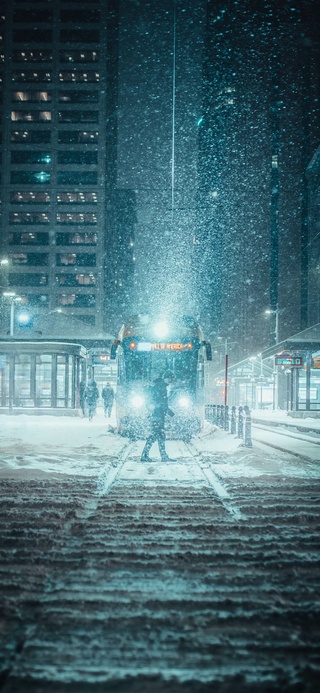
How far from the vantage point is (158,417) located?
10297 millimetres

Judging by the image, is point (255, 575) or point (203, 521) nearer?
point (255, 575)

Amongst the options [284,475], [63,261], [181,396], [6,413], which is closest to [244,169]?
[63,261]

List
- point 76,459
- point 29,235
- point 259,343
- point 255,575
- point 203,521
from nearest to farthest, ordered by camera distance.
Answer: point 255,575 < point 203,521 < point 76,459 < point 259,343 < point 29,235

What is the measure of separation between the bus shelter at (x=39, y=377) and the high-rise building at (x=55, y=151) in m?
56.0

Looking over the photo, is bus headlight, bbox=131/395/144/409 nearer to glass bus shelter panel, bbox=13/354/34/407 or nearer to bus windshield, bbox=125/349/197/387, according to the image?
bus windshield, bbox=125/349/197/387

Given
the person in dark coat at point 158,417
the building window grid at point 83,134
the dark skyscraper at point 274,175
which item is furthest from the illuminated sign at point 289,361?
the building window grid at point 83,134

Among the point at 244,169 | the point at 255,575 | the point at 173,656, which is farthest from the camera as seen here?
the point at 244,169

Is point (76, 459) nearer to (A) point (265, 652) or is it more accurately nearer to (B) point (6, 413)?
(A) point (265, 652)

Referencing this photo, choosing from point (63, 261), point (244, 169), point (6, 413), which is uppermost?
point (244, 169)

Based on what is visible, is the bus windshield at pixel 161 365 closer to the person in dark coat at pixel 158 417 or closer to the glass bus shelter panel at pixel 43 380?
the person in dark coat at pixel 158 417

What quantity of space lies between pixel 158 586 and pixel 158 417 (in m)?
6.78

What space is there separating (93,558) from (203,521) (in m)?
1.55

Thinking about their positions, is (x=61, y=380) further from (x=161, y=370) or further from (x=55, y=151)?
(x=55, y=151)

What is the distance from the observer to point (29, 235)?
85875 mm
